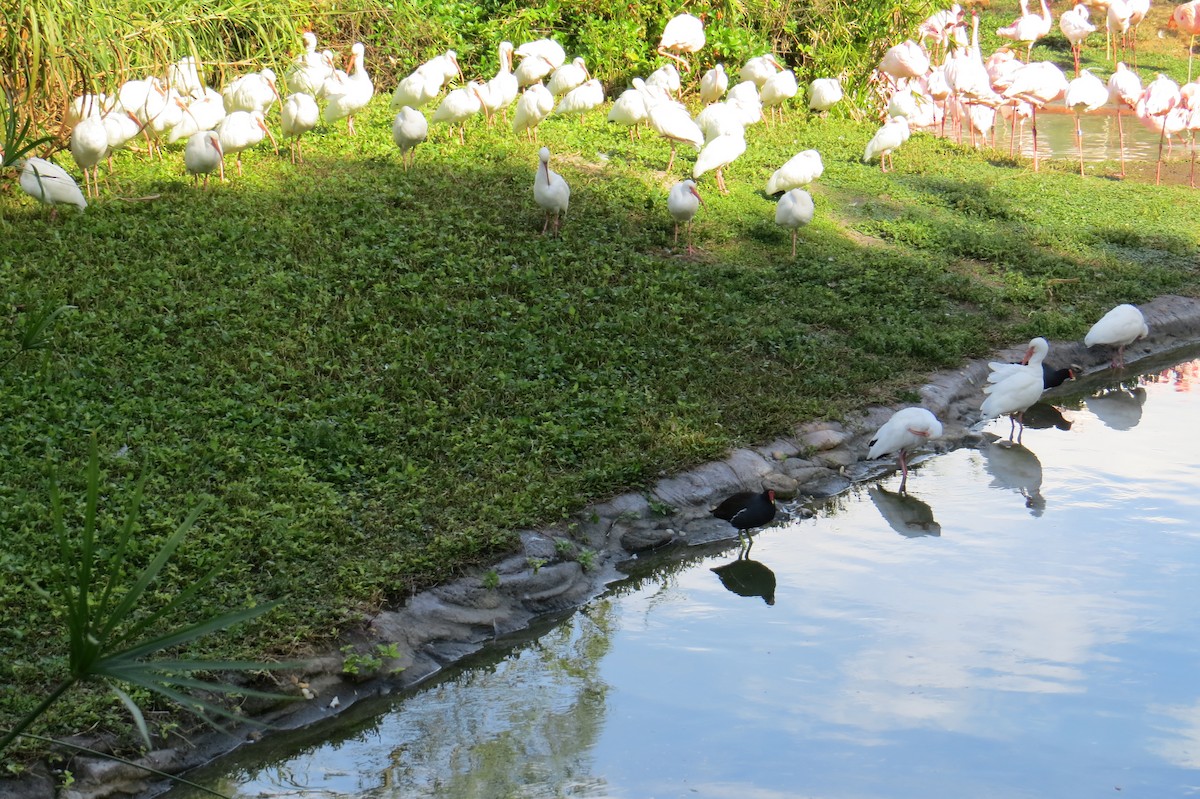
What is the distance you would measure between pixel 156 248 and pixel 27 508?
366 centimetres

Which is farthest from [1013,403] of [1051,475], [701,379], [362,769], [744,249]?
[362,769]

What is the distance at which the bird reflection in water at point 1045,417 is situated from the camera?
28.1ft

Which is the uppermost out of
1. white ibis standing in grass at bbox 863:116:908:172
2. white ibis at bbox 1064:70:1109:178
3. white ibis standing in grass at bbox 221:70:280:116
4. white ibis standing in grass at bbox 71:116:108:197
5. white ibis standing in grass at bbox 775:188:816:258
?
white ibis standing in grass at bbox 221:70:280:116

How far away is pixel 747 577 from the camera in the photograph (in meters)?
6.34

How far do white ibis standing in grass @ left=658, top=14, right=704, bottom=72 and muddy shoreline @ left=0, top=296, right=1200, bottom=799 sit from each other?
7121 mm

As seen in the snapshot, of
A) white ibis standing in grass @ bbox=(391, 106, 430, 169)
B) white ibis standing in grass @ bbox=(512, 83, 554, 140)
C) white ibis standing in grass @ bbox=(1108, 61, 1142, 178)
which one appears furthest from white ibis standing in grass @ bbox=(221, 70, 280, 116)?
white ibis standing in grass @ bbox=(1108, 61, 1142, 178)

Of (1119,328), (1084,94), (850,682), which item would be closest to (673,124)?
(1119,328)

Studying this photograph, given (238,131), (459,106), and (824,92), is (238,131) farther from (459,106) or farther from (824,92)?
(824,92)

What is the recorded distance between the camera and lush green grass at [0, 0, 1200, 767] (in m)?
5.82

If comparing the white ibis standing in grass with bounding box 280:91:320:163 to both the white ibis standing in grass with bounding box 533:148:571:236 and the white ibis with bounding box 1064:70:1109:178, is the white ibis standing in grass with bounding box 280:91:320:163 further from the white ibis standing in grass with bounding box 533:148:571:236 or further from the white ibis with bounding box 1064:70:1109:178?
the white ibis with bounding box 1064:70:1109:178

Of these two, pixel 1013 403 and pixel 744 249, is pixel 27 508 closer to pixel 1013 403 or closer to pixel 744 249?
pixel 1013 403

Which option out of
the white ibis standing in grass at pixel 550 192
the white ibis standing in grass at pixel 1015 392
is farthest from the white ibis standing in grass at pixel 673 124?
the white ibis standing in grass at pixel 1015 392

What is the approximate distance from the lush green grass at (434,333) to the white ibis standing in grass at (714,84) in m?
1.90

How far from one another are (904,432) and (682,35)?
8474 millimetres
